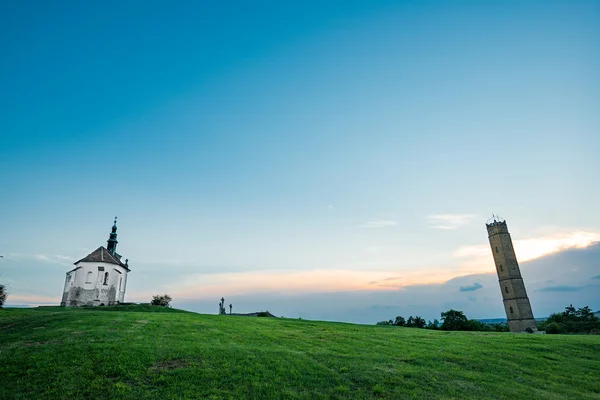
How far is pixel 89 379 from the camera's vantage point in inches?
496

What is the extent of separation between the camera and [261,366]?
15.4 metres

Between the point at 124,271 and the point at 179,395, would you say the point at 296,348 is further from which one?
the point at 124,271

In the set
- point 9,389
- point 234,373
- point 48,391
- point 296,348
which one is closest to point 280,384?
point 234,373

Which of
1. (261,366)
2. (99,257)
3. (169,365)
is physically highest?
(99,257)

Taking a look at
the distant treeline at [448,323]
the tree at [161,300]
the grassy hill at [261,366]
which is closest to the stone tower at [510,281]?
the distant treeline at [448,323]

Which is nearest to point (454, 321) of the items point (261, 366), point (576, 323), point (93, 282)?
point (576, 323)

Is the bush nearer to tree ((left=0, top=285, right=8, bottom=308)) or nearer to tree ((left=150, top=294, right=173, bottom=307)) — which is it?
tree ((left=150, top=294, right=173, bottom=307))

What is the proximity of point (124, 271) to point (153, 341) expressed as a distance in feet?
170

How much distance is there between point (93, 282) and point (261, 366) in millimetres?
52462

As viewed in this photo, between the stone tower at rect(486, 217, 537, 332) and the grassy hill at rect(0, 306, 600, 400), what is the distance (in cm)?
4554

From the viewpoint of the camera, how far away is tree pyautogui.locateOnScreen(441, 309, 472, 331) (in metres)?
48.6

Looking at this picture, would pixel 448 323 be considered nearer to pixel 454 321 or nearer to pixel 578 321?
pixel 454 321

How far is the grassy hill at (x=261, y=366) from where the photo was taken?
41.0 feet

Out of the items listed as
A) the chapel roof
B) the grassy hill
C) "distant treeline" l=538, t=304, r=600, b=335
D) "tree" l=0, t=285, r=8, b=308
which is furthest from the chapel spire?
"distant treeline" l=538, t=304, r=600, b=335
